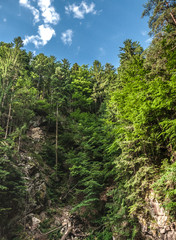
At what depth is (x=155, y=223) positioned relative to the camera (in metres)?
6.64

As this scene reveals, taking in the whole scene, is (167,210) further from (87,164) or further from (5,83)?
(5,83)

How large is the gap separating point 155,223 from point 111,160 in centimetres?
561

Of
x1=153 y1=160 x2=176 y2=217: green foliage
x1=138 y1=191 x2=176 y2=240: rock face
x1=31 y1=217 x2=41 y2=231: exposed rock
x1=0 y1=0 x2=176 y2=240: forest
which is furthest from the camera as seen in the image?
x1=31 y1=217 x2=41 y2=231: exposed rock

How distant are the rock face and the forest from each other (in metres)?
0.04

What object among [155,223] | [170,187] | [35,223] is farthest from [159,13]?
[35,223]

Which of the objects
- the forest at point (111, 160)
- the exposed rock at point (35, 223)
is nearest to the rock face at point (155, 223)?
the forest at point (111, 160)

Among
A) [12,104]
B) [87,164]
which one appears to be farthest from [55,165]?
[12,104]

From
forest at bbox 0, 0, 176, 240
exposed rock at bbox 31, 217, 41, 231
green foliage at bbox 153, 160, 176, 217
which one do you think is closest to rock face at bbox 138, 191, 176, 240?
forest at bbox 0, 0, 176, 240

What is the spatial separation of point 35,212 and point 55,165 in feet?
15.0

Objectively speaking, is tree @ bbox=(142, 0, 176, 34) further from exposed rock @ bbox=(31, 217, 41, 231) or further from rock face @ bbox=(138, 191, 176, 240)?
exposed rock @ bbox=(31, 217, 41, 231)

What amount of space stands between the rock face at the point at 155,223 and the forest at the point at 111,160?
4cm

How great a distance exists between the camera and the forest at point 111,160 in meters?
6.89

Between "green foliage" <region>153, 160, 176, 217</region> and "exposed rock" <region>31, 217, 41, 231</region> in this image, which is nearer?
"green foliage" <region>153, 160, 176, 217</region>

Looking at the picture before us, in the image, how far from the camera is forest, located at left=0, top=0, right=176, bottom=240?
6891 millimetres
